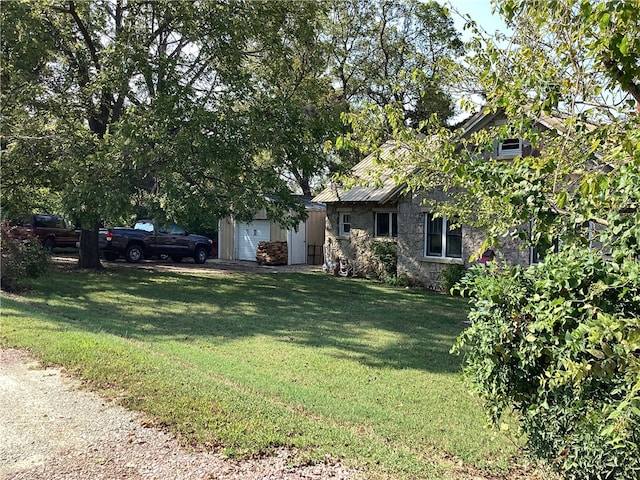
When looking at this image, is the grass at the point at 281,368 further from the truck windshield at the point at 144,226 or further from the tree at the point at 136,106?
the truck windshield at the point at 144,226

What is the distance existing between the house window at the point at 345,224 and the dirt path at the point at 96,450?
15.2 meters

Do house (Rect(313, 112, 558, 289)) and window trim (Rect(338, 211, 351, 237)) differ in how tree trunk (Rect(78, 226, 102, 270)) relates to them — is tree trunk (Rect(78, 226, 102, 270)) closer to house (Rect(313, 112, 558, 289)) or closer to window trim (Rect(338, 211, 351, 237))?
house (Rect(313, 112, 558, 289))

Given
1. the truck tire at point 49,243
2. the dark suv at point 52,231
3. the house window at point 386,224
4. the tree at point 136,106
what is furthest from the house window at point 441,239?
the truck tire at point 49,243

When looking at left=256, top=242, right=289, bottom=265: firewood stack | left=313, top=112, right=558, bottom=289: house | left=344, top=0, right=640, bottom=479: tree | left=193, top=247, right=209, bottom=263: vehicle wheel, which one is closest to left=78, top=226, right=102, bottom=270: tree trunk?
left=193, top=247, right=209, bottom=263: vehicle wheel

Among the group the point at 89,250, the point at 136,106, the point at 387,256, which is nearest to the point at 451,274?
the point at 387,256

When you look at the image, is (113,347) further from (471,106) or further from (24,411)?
(471,106)

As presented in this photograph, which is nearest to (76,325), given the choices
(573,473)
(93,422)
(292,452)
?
(93,422)

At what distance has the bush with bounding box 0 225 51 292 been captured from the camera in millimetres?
11938

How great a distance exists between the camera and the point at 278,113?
14.3 m

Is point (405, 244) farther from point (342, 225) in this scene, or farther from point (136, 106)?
point (136, 106)

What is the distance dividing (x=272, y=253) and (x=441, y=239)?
31.0 feet

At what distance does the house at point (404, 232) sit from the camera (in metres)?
14.2

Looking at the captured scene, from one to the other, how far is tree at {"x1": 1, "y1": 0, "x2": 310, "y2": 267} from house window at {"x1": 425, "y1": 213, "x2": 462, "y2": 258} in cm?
481

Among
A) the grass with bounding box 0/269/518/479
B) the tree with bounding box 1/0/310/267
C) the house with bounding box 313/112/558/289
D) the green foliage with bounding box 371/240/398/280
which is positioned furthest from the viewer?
the green foliage with bounding box 371/240/398/280
